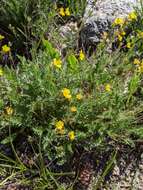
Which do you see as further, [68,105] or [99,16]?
[99,16]

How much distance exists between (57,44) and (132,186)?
50.3 inches

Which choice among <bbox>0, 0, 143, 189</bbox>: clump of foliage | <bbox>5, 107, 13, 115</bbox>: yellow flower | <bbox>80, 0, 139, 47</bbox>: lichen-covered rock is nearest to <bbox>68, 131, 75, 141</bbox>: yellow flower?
<bbox>0, 0, 143, 189</bbox>: clump of foliage

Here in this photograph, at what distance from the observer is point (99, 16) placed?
3279mm

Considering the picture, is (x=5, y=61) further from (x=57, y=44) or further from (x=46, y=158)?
(x=46, y=158)

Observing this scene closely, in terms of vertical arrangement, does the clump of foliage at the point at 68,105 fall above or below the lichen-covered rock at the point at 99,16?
Result: below

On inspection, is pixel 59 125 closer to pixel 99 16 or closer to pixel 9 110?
pixel 9 110

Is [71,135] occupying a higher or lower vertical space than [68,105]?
lower

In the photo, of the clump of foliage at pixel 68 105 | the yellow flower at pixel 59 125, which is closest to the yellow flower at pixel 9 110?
the clump of foliage at pixel 68 105

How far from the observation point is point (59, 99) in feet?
8.12

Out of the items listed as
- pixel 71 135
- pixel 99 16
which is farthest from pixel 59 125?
pixel 99 16

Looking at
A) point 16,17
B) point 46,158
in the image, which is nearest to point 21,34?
point 16,17

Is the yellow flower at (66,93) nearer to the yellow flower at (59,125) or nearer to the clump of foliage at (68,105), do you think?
the clump of foliage at (68,105)

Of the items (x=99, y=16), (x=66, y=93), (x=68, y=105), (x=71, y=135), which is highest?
(x=99, y=16)

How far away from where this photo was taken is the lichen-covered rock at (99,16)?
128 inches
